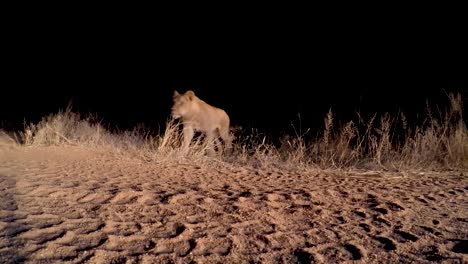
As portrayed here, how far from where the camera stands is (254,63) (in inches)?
442

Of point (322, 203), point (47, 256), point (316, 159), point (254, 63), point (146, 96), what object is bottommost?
point (47, 256)

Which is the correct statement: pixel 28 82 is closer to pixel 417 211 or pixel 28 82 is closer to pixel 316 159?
pixel 316 159

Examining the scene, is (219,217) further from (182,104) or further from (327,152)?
(182,104)

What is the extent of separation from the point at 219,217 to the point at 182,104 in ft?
15.7

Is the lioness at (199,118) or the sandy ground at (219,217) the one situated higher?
the lioness at (199,118)

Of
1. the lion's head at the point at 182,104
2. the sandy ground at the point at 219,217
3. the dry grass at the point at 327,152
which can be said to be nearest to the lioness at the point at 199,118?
the lion's head at the point at 182,104

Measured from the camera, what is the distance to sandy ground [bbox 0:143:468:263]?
2.55m

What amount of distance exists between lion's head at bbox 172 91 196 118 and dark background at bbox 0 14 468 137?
30 centimetres

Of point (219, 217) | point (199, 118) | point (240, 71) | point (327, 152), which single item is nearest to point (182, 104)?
point (199, 118)

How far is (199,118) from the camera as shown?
8.15 meters

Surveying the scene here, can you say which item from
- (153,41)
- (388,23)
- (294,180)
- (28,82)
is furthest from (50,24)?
(294,180)

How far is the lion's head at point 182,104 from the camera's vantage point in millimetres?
7648

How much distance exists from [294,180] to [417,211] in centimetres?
164

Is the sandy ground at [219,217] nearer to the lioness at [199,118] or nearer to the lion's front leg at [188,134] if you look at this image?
the lion's front leg at [188,134]
